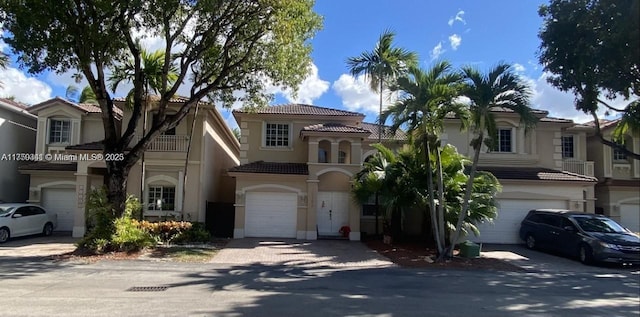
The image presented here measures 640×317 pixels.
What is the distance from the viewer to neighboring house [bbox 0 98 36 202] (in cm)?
2188

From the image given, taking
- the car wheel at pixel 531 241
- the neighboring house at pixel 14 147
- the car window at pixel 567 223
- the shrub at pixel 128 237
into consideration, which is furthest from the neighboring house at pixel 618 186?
the neighboring house at pixel 14 147

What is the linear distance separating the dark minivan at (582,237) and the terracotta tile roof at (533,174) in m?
1.78

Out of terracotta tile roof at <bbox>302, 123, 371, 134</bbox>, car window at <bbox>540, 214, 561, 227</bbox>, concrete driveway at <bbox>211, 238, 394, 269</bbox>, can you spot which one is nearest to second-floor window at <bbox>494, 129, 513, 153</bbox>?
car window at <bbox>540, 214, 561, 227</bbox>

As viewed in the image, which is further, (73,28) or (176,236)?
(176,236)

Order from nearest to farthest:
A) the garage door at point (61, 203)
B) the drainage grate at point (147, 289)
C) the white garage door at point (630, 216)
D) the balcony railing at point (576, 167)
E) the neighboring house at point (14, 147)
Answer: the drainage grate at point (147, 289)
the garage door at point (61, 203)
the neighboring house at point (14, 147)
the balcony railing at point (576, 167)
the white garage door at point (630, 216)

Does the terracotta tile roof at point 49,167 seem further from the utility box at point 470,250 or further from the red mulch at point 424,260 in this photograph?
the utility box at point 470,250

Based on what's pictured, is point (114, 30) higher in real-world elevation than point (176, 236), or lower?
higher

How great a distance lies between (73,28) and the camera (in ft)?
43.9

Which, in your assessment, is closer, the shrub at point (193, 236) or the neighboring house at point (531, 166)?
the shrub at point (193, 236)

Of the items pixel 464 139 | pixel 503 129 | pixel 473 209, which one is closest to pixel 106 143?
pixel 473 209

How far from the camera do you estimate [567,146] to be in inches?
963

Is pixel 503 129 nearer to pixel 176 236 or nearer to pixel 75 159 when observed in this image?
pixel 176 236

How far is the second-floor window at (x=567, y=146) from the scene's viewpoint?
2431cm

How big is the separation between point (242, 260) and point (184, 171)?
24.3 ft
